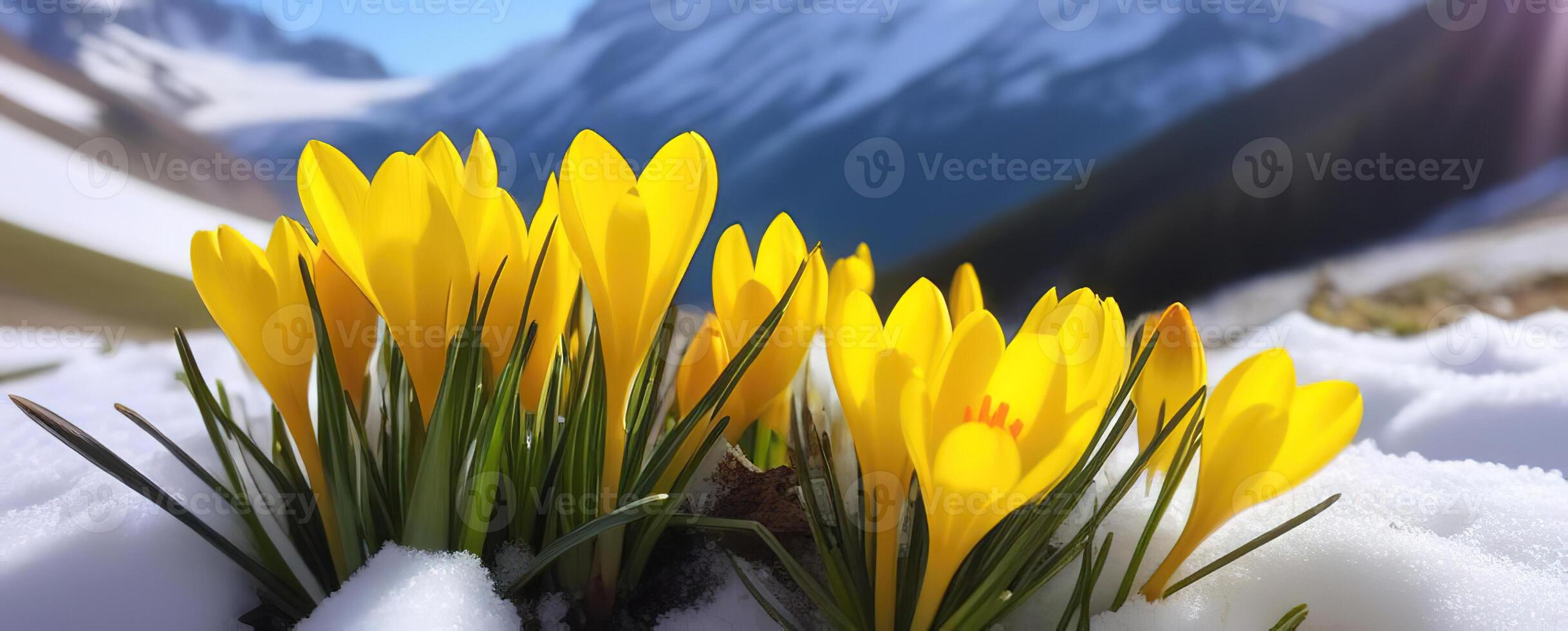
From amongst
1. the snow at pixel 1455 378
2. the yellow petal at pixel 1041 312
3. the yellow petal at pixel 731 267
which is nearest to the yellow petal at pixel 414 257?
Answer: the yellow petal at pixel 731 267

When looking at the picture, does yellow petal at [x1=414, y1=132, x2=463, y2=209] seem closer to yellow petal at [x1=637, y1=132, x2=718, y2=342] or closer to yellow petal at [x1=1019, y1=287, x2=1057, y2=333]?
yellow petal at [x1=637, y1=132, x2=718, y2=342]


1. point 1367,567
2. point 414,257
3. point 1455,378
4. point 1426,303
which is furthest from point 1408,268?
point 414,257

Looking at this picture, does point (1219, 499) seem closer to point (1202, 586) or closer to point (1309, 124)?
point (1202, 586)

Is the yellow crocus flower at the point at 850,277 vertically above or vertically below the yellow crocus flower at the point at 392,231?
below

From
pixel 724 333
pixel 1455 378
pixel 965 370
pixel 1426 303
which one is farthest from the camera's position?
pixel 1426 303

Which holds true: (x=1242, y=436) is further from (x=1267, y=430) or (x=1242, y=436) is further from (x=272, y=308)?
(x=272, y=308)

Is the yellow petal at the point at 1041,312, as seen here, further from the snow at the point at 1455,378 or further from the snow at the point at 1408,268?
the snow at the point at 1408,268
